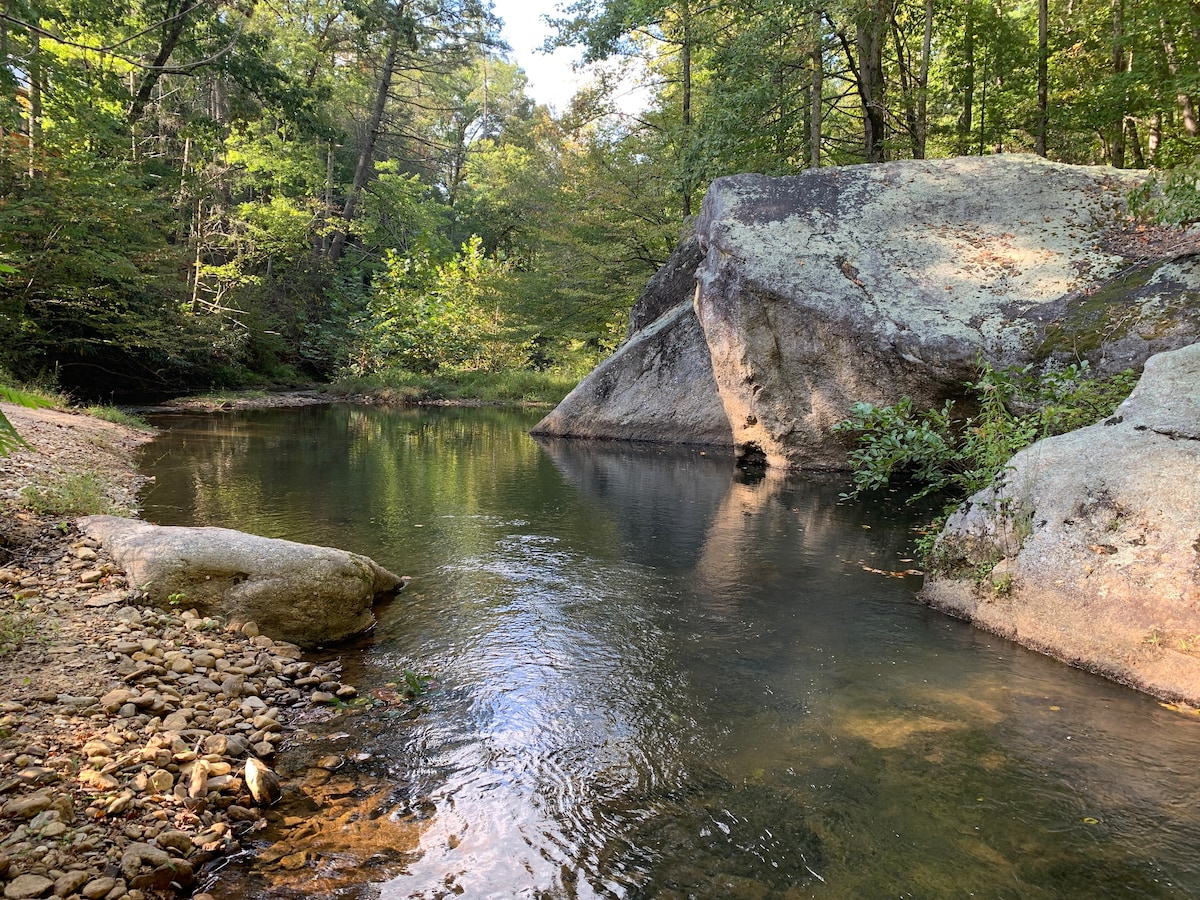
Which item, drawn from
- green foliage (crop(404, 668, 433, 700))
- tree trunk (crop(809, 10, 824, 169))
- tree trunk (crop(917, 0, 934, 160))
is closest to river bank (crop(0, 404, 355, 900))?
green foliage (crop(404, 668, 433, 700))

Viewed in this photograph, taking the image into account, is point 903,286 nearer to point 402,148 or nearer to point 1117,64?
point 1117,64

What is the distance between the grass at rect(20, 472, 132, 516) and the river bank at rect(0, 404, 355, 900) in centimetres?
56

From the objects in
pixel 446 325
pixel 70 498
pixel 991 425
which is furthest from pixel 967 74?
pixel 446 325

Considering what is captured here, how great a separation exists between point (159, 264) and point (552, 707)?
17893mm

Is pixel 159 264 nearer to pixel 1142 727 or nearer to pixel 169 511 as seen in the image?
pixel 169 511

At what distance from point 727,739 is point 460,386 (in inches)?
1008

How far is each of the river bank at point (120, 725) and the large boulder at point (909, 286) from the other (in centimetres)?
805

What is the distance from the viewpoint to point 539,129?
3100cm

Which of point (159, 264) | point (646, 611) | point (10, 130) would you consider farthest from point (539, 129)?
point (646, 611)

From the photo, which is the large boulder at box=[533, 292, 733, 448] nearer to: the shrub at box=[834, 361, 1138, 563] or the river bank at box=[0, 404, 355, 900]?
the shrub at box=[834, 361, 1138, 563]

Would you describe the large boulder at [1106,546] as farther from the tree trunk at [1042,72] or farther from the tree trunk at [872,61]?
the tree trunk at [1042,72]

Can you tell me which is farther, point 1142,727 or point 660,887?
point 1142,727

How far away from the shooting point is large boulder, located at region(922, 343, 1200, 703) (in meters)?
3.99

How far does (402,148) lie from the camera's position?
35719 millimetres
